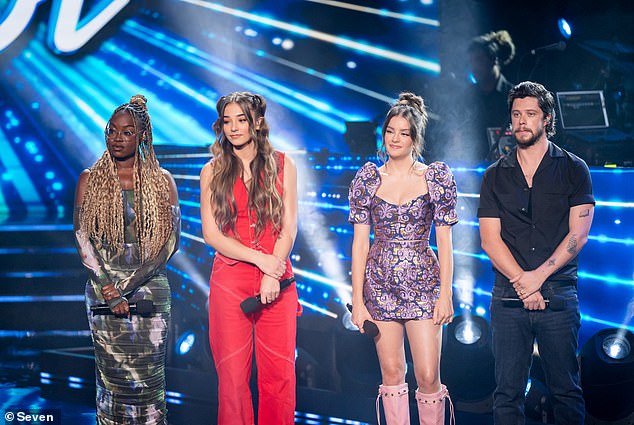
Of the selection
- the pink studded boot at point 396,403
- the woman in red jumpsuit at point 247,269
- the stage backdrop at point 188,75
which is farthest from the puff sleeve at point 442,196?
the stage backdrop at point 188,75

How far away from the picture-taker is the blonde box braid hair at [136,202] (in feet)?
10.7

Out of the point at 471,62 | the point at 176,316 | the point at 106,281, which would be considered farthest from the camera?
the point at 471,62

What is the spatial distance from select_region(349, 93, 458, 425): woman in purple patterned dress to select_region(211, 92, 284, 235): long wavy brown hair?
403 mm

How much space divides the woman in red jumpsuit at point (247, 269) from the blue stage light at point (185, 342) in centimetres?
186

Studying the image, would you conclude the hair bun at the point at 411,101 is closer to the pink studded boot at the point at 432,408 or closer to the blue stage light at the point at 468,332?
the pink studded boot at the point at 432,408

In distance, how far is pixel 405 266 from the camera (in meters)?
Result: 3.20

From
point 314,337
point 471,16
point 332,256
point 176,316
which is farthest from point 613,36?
point 176,316

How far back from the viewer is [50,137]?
5.64 m

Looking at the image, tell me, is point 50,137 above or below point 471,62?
below

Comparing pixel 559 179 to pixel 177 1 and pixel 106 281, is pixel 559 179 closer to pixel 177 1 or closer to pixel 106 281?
pixel 106 281

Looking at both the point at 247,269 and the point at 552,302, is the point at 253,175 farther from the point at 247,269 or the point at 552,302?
the point at 552,302

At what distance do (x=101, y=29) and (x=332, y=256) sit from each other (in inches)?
104

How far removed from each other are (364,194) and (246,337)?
0.85m

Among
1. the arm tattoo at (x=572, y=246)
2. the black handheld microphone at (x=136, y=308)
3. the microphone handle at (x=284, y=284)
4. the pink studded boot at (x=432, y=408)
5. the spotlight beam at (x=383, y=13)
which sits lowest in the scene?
the pink studded boot at (x=432, y=408)
